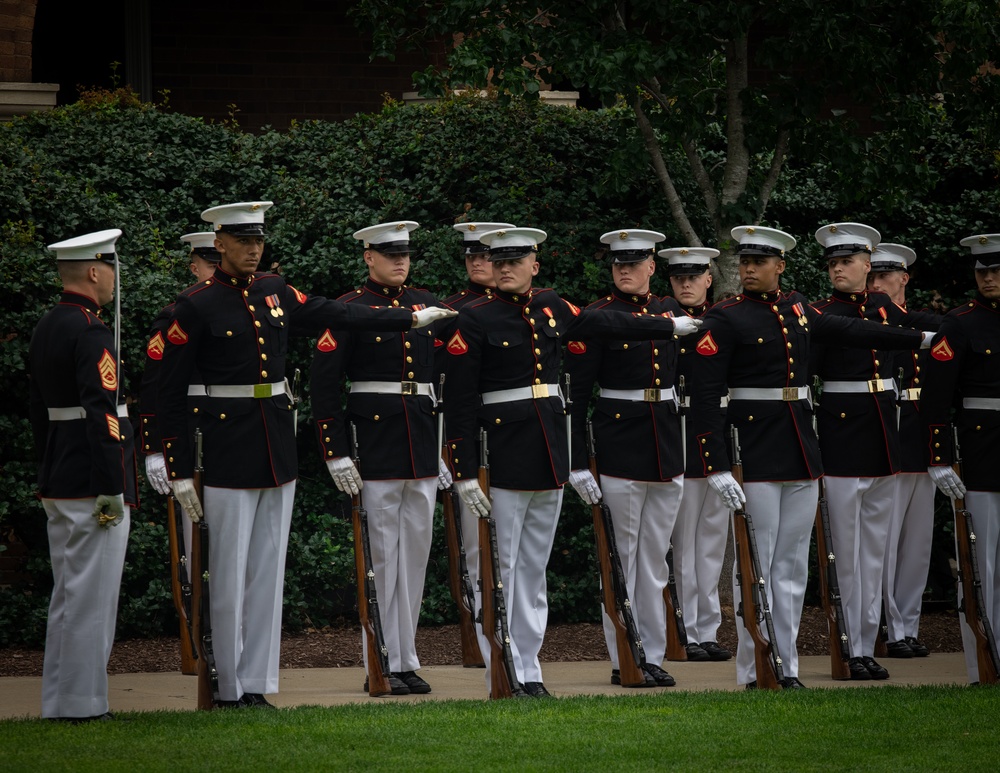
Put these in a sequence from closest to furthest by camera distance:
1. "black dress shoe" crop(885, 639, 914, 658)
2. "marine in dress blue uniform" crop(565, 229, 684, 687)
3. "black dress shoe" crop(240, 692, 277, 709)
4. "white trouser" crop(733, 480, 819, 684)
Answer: "black dress shoe" crop(240, 692, 277, 709) → "white trouser" crop(733, 480, 819, 684) → "marine in dress blue uniform" crop(565, 229, 684, 687) → "black dress shoe" crop(885, 639, 914, 658)

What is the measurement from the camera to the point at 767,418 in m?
8.27

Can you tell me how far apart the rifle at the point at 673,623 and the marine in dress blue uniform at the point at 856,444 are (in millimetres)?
1095

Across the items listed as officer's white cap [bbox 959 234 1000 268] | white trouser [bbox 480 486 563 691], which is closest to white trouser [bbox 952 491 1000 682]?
officer's white cap [bbox 959 234 1000 268]

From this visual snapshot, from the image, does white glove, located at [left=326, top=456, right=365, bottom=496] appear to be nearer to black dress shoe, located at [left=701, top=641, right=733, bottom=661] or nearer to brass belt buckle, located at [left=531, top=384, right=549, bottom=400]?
brass belt buckle, located at [left=531, top=384, right=549, bottom=400]

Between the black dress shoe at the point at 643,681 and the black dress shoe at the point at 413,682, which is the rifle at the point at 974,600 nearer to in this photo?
the black dress shoe at the point at 643,681

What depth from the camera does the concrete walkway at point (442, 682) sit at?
317 inches

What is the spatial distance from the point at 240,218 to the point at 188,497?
1388 mm

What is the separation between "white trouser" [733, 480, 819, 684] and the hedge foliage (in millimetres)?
2827

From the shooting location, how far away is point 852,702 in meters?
7.57

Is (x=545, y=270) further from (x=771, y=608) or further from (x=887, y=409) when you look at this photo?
(x=771, y=608)

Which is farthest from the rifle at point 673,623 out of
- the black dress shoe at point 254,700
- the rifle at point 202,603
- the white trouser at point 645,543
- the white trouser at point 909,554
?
the rifle at point 202,603

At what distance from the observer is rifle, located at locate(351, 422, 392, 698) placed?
26.6 feet

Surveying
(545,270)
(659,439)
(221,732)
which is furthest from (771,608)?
(545,270)

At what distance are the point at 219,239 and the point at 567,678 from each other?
3.36 meters
